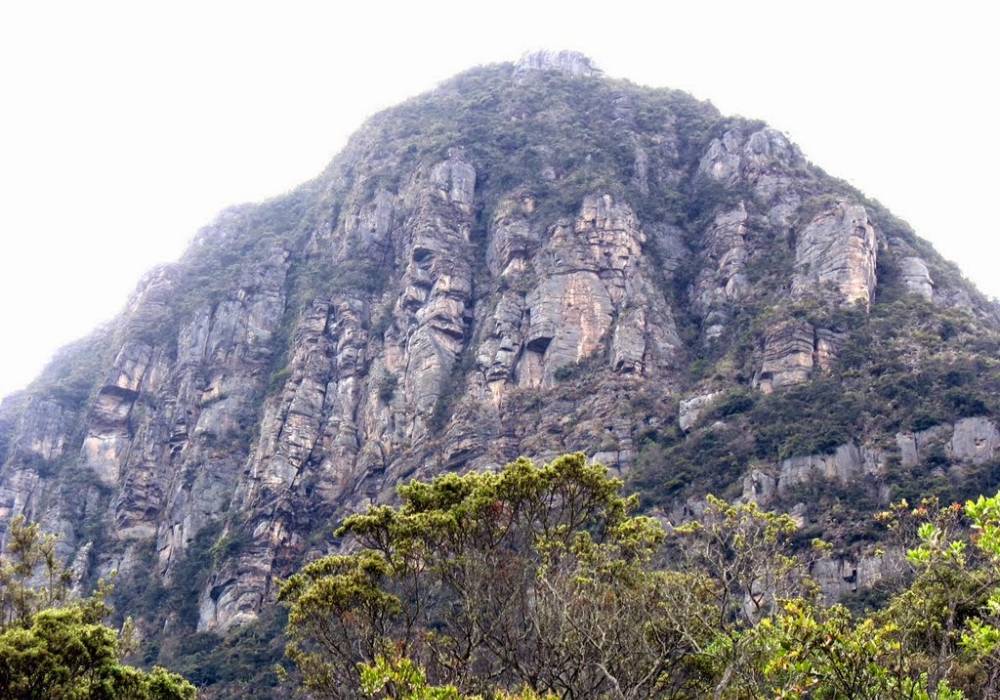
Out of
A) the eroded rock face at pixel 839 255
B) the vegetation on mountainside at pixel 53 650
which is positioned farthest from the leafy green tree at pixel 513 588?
the eroded rock face at pixel 839 255

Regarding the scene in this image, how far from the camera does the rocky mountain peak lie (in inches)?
5290

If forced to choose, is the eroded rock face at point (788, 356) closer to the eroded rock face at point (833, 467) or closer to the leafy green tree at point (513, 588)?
the eroded rock face at point (833, 467)

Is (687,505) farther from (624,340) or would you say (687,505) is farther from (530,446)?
(624,340)

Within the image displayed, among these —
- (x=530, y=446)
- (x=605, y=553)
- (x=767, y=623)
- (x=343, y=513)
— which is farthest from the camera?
(x=343, y=513)

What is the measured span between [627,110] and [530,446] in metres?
59.4

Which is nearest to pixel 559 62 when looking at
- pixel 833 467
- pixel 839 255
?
pixel 839 255

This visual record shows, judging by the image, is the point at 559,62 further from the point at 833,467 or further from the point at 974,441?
the point at 974,441

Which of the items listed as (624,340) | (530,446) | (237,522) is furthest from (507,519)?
(237,522)

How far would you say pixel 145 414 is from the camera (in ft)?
312

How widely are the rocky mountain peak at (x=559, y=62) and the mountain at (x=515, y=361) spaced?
18856 mm

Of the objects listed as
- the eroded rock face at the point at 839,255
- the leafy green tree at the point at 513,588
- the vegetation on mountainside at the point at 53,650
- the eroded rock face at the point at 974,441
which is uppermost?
the vegetation on mountainside at the point at 53,650

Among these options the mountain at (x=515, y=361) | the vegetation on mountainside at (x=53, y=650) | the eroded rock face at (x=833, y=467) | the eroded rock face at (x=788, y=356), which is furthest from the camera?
the eroded rock face at (x=788, y=356)

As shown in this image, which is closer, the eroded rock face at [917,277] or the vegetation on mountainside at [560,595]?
the vegetation on mountainside at [560,595]

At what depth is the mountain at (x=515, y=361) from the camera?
194 feet
